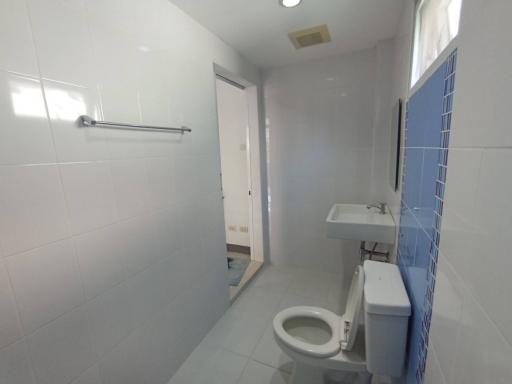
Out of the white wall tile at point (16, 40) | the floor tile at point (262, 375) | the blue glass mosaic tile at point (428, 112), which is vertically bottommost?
the floor tile at point (262, 375)

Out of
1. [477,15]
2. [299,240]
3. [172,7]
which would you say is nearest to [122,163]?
[172,7]

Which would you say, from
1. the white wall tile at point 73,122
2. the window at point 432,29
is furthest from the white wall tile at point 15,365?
the window at point 432,29

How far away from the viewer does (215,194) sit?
183cm

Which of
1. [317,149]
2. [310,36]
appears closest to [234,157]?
[317,149]

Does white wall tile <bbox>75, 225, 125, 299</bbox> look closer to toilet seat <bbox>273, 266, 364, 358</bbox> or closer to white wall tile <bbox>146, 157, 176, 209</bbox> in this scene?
white wall tile <bbox>146, 157, 176, 209</bbox>

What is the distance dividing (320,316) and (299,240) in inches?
49.1

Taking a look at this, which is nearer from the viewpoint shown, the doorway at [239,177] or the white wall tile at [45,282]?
the white wall tile at [45,282]

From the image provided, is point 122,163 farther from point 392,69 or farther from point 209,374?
point 392,69

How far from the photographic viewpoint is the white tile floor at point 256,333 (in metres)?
1.51

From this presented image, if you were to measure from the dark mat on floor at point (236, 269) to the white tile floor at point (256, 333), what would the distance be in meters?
0.17

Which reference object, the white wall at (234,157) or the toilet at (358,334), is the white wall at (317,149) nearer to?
the white wall at (234,157)

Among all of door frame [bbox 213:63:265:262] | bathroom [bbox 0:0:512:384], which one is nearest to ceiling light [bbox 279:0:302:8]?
bathroom [bbox 0:0:512:384]

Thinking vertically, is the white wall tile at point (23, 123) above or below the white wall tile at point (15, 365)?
above

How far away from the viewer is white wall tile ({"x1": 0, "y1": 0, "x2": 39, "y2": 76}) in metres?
0.75
